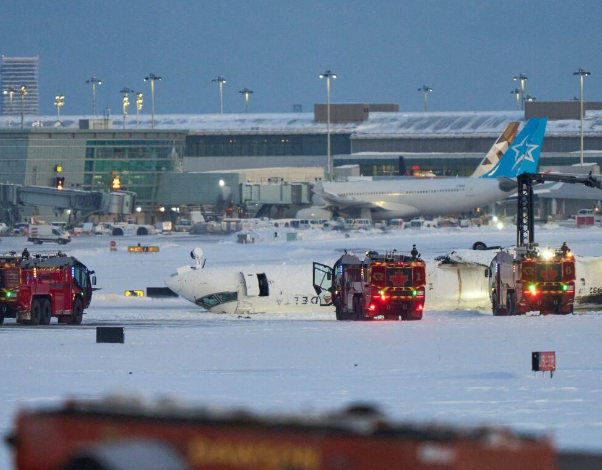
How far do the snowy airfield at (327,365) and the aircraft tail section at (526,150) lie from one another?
6342 cm

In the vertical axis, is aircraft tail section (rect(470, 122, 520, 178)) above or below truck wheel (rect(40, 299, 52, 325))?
above

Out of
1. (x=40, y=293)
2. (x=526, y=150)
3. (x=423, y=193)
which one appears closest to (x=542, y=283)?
(x=40, y=293)

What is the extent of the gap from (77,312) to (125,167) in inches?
3561

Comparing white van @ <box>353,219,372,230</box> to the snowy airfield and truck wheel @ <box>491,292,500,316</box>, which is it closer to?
the snowy airfield

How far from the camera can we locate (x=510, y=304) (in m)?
39.3

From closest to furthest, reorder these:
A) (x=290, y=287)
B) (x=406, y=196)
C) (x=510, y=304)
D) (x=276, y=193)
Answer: (x=510, y=304) → (x=290, y=287) → (x=406, y=196) → (x=276, y=193)

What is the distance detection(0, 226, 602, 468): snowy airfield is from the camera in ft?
54.0

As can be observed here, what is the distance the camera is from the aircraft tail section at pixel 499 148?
112 metres

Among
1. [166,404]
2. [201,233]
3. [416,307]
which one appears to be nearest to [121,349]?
[416,307]

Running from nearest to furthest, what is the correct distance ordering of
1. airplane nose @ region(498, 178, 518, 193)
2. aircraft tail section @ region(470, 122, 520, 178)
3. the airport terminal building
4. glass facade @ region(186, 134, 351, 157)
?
airplane nose @ region(498, 178, 518, 193)
aircraft tail section @ region(470, 122, 520, 178)
the airport terminal building
glass facade @ region(186, 134, 351, 157)

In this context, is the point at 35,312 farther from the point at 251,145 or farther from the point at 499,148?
the point at 251,145

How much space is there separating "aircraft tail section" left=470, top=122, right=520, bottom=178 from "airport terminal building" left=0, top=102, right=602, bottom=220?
26.1 metres

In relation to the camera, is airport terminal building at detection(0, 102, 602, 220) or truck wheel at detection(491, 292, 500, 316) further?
airport terminal building at detection(0, 102, 602, 220)

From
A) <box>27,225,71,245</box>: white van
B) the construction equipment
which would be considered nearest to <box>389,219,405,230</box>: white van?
<box>27,225,71,245</box>: white van
